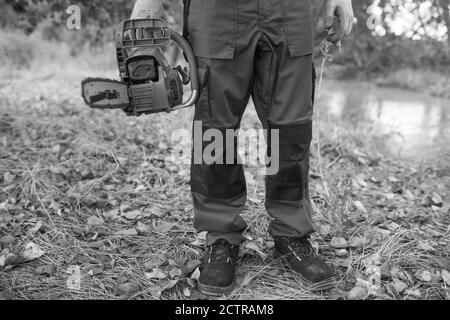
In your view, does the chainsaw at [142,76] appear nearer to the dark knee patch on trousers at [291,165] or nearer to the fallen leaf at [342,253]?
the dark knee patch on trousers at [291,165]

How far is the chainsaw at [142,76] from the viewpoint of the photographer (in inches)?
65.6

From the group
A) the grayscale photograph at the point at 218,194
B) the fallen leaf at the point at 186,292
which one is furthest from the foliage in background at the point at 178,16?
the fallen leaf at the point at 186,292

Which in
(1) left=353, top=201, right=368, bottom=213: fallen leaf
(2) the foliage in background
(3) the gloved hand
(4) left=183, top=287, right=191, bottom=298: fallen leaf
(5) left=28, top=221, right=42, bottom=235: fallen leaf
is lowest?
(4) left=183, top=287, right=191, bottom=298: fallen leaf

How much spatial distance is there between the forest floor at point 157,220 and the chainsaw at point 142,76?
0.77 meters

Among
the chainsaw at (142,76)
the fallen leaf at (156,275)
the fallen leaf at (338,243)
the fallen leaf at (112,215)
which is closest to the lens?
the chainsaw at (142,76)

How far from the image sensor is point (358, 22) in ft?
14.0

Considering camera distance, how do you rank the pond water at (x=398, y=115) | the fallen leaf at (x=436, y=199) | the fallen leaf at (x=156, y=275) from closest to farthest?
1. the fallen leaf at (x=156, y=275)
2. the fallen leaf at (x=436, y=199)
3. the pond water at (x=398, y=115)

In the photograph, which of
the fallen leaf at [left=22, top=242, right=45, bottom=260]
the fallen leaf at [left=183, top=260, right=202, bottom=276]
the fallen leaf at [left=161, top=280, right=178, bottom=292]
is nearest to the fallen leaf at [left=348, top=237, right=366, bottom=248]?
the fallen leaf at [left=183, top=260, right=202, bottom=276]

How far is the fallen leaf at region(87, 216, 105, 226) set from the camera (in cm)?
242

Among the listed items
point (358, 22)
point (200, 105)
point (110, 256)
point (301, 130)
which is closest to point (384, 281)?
point (301, 130)

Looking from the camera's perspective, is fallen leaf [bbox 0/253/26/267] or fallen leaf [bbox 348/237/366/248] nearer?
fallen leaf [bbox 0/253/26/267]

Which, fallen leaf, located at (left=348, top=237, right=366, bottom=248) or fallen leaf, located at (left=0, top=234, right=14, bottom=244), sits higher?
fallen leaf, located at (left=0, top=234, right=14, bottom=244)

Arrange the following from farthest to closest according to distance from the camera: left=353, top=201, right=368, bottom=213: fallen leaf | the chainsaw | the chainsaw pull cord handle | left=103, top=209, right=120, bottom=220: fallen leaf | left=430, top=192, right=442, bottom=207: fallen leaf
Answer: left=430, top=192, right=442, bottom=207: fallen leaf < left=353, top=201, right=368, bottom=213: fallen leaf < left=103, top=209, right=120, bottom=220: fallen leaf < the chainsaw pull cord handle < the chainsaw

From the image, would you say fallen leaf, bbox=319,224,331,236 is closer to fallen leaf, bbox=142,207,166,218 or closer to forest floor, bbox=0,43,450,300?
forest floor, bbox=0,43,450,300
